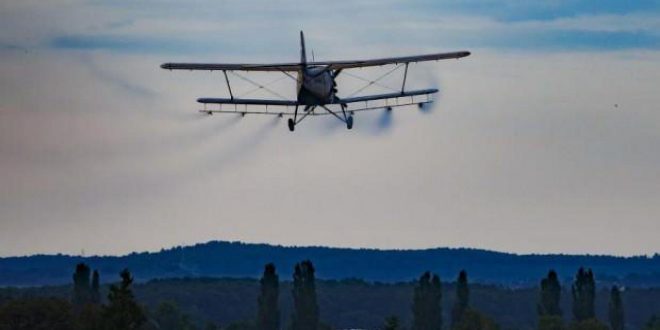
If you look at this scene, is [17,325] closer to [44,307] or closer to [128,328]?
[44,307]

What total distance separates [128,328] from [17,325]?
2444cm

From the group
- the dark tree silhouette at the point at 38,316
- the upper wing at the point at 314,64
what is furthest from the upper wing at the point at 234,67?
the dark tree silhouette at the point at 38,316

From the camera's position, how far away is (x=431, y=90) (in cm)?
15825

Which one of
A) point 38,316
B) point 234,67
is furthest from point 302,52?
point 38,316

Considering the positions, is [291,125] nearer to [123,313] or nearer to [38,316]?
[123,313]

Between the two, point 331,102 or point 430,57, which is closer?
point 331,102

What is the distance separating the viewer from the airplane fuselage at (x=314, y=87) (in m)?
147

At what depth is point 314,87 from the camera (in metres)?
147

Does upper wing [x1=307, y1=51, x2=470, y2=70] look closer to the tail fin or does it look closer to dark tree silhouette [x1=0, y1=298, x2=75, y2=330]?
the tail fin

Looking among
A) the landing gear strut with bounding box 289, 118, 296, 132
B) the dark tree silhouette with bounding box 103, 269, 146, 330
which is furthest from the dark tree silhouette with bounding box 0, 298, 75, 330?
the landing gear strut with bounding box 289, 118, 296, 132

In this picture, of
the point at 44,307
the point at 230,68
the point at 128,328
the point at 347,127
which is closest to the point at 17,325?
the point at 44,307

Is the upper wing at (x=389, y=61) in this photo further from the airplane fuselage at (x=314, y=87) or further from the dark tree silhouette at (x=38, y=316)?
the dark tree silhouette at (x=38, y=316)

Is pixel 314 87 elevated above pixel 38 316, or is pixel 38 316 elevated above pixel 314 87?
pixel 314 87

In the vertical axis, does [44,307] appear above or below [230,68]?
below
